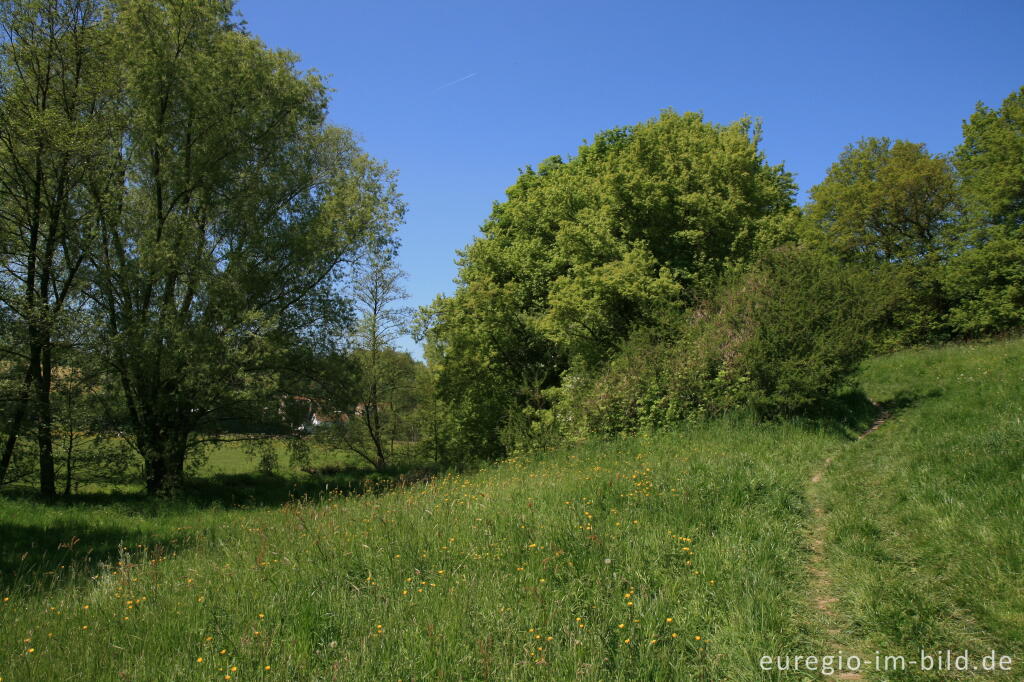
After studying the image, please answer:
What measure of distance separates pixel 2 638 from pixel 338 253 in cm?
1702

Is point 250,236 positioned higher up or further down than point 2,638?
higher up

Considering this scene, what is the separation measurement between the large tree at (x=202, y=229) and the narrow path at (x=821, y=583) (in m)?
15.2

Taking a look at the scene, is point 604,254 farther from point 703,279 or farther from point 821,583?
point 821,583

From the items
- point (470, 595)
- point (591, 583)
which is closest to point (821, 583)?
point (591, 583)

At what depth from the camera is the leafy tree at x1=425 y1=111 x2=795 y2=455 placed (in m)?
19.5

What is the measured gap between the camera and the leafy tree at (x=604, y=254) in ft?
63.8

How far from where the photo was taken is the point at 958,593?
4.59m

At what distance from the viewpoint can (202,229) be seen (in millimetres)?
18969

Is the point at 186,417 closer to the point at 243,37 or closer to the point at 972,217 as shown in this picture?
the point at 243,37

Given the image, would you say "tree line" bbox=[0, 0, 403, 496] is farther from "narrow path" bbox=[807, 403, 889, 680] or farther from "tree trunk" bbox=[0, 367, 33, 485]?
"narrow path" bbox=[807, 403, 889, 680]

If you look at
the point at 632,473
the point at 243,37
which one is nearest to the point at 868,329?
the point at 632,473

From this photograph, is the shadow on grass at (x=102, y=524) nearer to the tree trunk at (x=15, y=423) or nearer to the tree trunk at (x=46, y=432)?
the tree trunk at (x=46, y=432)

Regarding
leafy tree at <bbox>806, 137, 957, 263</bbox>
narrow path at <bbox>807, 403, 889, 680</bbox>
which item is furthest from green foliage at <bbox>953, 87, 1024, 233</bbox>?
narrow path at <bbox>807, 403, 889, 680</bbox>

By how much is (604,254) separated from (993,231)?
23799mm
